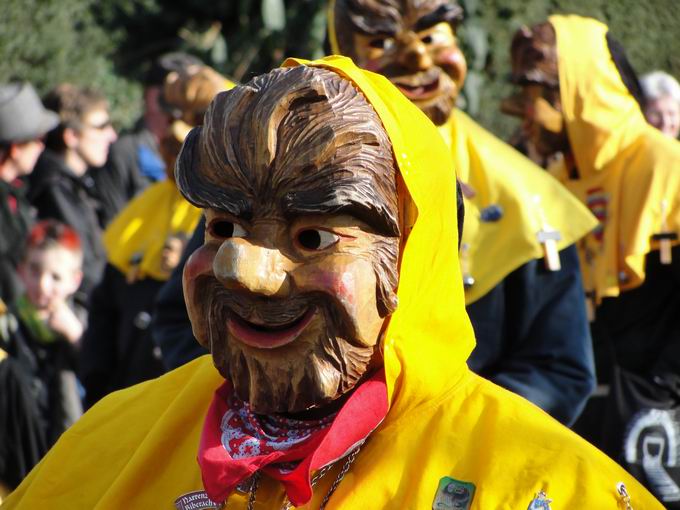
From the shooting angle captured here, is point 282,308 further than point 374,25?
No

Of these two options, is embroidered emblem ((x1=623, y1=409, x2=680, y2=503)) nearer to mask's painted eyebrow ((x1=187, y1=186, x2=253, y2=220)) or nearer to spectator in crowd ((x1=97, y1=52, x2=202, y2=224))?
mask's painted eyebrow ((x1=187, y1=186, x2=253, y2=220))

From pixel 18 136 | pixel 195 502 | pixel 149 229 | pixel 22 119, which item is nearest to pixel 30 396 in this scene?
pixel 149 229

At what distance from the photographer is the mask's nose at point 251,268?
2.85 m

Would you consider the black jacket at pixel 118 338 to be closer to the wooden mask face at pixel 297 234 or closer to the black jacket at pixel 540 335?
the black jacket at pixel 540 335

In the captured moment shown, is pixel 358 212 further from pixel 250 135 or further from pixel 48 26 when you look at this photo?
pixel 48 26

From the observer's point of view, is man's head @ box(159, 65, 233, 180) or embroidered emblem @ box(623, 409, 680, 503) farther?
man's head @ box(159, 65, 233, 180)

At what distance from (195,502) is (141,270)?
3.11 metres

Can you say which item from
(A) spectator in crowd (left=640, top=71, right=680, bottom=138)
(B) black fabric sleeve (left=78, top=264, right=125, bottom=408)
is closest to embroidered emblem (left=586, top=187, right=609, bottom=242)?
(A) spectator in crowd (left=640, top=71, right=680, bottom=138)

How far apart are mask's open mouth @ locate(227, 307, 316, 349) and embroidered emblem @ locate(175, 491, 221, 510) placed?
14.1 inches

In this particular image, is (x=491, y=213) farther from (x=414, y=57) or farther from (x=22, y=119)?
(x=22, y=119)

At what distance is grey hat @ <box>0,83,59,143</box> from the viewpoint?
812cm

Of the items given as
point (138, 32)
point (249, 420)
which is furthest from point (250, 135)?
point (138, 32)

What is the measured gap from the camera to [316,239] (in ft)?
9.61

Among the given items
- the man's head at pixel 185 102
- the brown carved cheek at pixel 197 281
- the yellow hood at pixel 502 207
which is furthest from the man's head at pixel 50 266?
the brown carved cheek at pixel 197 281
